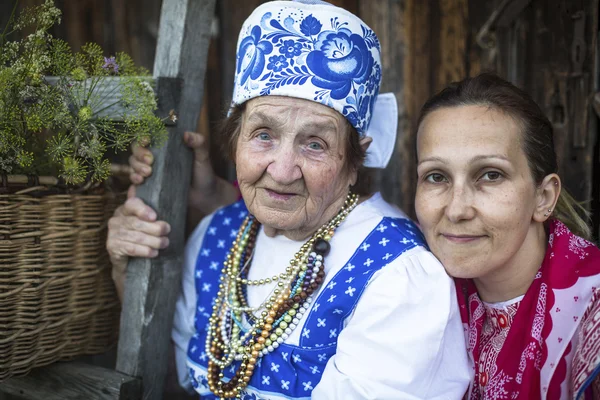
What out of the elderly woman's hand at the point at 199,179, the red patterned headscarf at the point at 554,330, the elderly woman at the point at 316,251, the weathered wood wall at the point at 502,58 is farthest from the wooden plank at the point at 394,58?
the red patterned headscarf at the point at 554,330

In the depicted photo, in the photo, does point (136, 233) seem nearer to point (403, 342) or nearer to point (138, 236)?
point (138, 236)

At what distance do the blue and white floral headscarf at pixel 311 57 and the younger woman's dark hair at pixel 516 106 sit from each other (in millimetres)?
270

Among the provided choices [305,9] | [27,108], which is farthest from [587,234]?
[27,108]

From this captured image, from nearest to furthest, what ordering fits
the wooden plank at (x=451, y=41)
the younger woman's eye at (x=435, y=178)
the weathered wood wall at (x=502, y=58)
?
the younger woman's eye at (x=435, y=178) < the weathered wood wall at (x=502, y=58) < the wooden plank at (x=451, y=41)

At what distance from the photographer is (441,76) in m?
2.71

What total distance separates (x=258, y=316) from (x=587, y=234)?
1.19m

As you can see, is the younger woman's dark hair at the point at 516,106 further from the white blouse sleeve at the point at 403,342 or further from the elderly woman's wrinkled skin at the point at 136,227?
the elderly woman's wrinkled skin at the point at 136,227

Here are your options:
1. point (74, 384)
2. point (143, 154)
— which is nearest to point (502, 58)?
point (143, 154)

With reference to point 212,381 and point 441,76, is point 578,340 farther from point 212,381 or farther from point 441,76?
point 441,76

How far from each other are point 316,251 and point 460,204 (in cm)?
52

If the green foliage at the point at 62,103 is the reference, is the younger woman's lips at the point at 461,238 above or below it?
below

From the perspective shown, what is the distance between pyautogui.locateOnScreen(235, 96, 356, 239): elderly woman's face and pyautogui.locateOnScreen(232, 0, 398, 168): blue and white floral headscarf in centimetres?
4

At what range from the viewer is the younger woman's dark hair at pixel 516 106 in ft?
5.90

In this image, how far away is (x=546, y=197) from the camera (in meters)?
1.84
